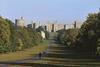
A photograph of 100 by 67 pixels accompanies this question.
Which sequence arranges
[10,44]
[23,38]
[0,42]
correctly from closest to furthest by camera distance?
[0,42] → [10,44] → [23,38]

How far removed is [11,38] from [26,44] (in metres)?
46.7

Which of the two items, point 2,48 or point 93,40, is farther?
point 2,48

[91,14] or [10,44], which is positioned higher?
[91,14]

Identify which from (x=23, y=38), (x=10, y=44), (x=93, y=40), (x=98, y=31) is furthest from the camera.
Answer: (x=23, y=38)

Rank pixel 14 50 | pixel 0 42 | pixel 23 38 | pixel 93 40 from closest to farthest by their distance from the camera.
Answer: pixel 93 40 < pixel 0 42 < pixel 14 50 < pixel 23 38

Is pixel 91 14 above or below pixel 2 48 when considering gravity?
above

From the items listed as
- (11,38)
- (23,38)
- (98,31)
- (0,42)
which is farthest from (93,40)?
(23,38)

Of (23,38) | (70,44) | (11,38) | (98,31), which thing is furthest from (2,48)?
(70,44)

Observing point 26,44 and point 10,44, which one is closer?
point 10,44

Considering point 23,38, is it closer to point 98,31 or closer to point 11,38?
point 11,38

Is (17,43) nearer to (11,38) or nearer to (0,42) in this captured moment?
(11,38)

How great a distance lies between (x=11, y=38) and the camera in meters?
127

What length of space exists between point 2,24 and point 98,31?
115 ft

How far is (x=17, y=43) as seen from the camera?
137m
